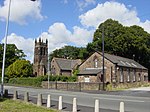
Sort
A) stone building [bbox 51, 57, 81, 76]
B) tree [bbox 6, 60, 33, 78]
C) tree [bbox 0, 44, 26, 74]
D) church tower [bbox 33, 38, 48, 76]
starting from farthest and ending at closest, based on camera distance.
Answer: tree [bbox 0, 44, 26, 74], church tower [bbox 33, 38, 48, 76], stone building [bbox 51, 57, 81, 76], tree [bbox 6, 60, 33, 78]

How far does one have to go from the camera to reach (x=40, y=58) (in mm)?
95250

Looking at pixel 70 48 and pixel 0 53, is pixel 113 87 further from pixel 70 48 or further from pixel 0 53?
pixel 70 48

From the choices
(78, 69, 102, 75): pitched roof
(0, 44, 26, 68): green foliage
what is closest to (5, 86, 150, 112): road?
(78, 69, 102, 75): pitched roof

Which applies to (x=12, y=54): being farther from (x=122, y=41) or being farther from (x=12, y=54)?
(x=122, y=41)

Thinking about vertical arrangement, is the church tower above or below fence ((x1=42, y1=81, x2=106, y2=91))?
above

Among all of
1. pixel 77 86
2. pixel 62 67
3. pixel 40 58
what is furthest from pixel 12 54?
pixel 77 86

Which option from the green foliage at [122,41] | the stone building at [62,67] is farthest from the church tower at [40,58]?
the green foliage at [122,41]

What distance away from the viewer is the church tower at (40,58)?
90938 millimetres

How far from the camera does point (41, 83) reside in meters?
56.2

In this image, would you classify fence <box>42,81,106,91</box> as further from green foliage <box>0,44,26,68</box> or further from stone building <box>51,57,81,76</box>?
green foliage <box>0,44,26,68</box>

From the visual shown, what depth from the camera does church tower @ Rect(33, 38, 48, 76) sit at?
90.9 metres

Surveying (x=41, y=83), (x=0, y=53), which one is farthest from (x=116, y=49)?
(x=0, y=53)

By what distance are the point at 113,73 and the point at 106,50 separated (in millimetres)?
20750

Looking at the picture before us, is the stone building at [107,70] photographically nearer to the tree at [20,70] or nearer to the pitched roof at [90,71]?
the pitched roof at [90,71]
